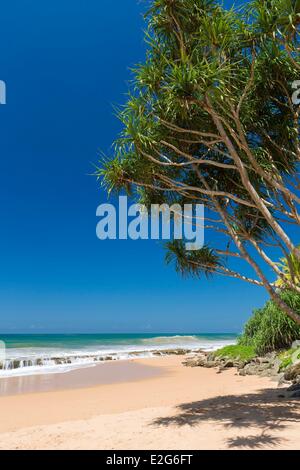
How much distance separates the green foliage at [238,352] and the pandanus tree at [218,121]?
875cm

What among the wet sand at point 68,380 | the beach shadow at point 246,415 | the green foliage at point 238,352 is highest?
the beach shadow at point 246,415

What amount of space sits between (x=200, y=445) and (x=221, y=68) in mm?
5091

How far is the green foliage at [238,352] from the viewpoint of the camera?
614 inches

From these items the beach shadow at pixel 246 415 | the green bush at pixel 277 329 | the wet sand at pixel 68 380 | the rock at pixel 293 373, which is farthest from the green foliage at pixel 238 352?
the beach shadow at pixel 246 415

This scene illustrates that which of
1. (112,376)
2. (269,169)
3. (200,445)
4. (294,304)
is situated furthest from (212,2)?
(112,376)

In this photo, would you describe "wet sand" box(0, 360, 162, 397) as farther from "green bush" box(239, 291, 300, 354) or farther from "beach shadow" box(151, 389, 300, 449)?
"beach shadow" box(151, 389, 300, 449)

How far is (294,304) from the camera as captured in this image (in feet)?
46.8

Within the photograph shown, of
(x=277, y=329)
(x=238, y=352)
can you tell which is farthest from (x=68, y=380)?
(x=277, y=329)

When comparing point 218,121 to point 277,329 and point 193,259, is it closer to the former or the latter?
point 193,259

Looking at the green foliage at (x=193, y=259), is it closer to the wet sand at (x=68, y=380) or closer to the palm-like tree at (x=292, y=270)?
the palm-like tree at (x=292, y=270)

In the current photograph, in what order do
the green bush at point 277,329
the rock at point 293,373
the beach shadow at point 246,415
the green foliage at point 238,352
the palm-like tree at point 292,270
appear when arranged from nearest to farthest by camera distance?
the beach shadow at point 246,415
the palm-like tree at point 292,270
the rock at point 293,373
the green bush at point 277,329
the green foliage at point 238,352

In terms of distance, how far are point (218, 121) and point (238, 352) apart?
1181 cm

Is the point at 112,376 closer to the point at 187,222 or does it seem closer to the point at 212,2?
the point at 187,222

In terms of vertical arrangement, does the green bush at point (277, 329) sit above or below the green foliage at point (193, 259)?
below
